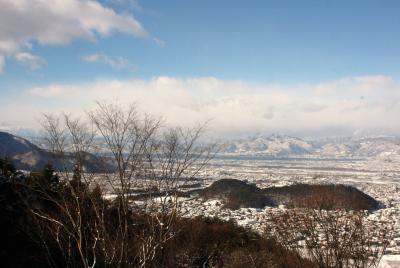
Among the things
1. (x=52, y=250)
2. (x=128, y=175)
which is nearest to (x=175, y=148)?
(x=128, y=175)

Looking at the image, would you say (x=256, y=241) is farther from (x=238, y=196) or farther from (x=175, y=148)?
(x=238, y=196)

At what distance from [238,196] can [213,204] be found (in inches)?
384

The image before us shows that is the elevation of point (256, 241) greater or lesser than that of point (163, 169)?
lesser

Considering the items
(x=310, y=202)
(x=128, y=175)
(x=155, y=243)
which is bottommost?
(x=155, y=243)

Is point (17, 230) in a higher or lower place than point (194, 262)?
higher

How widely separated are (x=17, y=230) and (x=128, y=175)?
360 inches

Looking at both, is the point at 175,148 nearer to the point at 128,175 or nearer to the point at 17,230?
the point at 128,175

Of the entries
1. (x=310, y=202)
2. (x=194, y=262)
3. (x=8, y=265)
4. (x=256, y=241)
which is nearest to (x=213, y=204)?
(x=256, y=241)

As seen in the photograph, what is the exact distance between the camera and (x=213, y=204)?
152 feet

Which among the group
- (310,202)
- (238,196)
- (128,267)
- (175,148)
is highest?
(175,148)

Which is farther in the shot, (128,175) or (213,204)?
(213,204)

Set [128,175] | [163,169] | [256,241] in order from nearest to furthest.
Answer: [128,175], [163,169], [256,241]

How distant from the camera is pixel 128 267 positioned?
677 centimetres

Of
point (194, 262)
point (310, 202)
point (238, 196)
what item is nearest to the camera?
point (310, 202)
